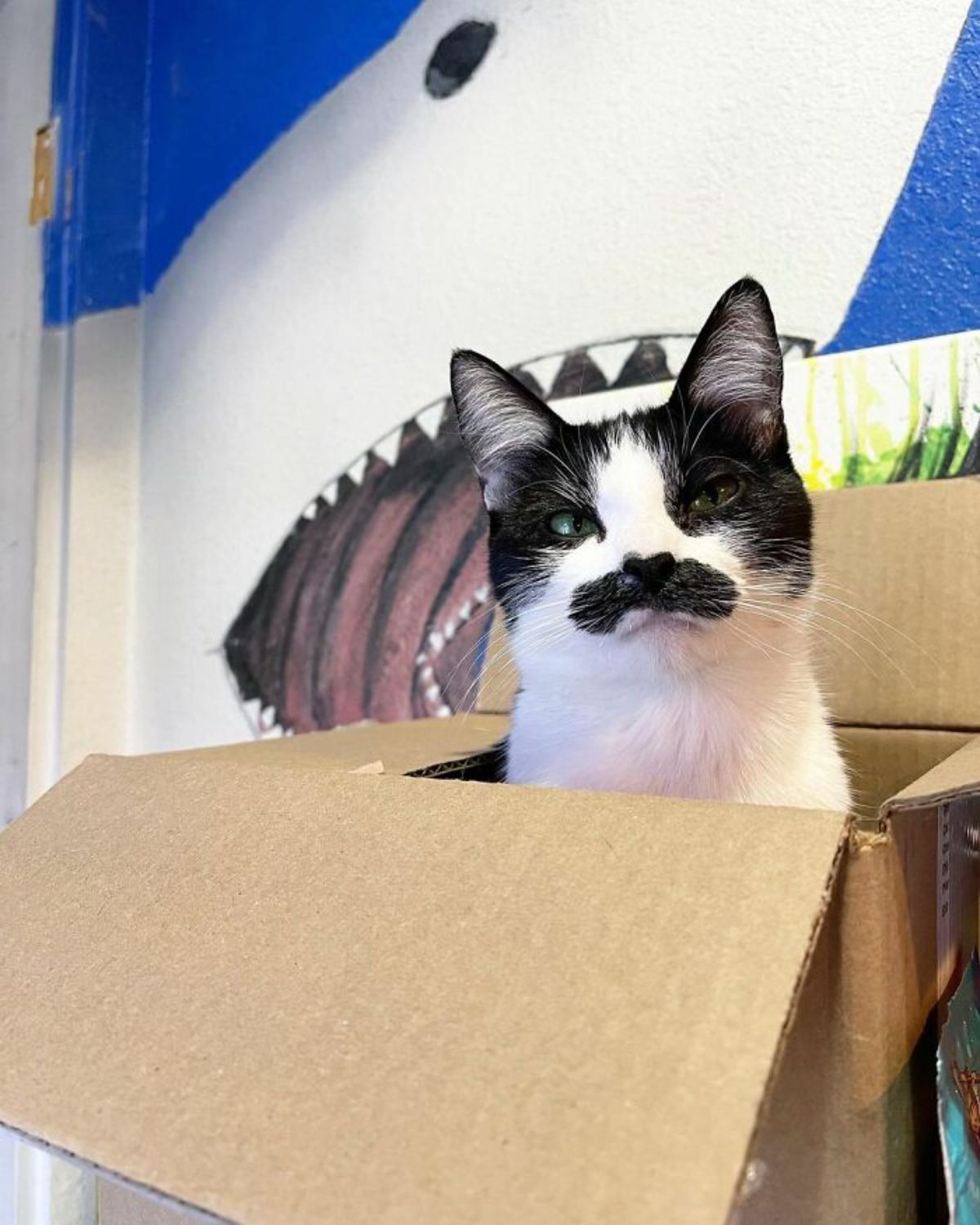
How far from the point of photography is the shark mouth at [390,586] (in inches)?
51.4

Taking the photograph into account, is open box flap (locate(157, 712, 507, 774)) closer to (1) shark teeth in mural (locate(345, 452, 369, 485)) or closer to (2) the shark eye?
(1) shark teeth in mural (locate(345, 452, 369, 485))

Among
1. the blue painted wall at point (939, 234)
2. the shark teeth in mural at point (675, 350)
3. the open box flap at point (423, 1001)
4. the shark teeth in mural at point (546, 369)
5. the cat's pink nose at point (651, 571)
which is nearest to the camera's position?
the open box flap at point (423, 1001)

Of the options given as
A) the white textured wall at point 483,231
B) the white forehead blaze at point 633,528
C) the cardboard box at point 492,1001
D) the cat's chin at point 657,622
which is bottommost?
the cardboard box at point 492,1001

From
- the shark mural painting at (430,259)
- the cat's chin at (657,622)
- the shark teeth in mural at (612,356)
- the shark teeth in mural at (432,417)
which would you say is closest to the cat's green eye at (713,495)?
the cat's chin at (657,622)

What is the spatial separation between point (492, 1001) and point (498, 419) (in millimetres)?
526

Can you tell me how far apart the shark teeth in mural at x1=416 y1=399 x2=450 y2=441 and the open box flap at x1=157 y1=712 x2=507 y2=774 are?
1.54 feet

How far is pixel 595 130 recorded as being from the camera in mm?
1257

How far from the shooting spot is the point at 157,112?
1755mm

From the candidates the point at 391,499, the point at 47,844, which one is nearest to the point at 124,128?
the point at 391,499

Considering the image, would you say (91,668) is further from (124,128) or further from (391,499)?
(124,128)

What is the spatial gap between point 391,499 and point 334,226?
0.47 metres

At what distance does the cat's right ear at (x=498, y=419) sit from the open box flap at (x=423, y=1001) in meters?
0.36

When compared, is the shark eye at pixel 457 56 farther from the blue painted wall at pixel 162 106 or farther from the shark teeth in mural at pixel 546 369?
the shark teeth in mural at pixel 546 369

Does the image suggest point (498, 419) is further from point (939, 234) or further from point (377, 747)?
point (939, 234)
